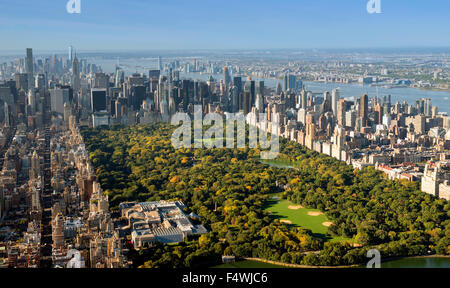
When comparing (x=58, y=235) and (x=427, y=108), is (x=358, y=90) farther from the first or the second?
(x=58, y=235)

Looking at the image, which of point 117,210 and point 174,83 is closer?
point 117,210

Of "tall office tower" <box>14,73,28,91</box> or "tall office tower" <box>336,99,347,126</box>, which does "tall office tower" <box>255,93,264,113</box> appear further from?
"tall office tower" <box>14,73,28,91</box>

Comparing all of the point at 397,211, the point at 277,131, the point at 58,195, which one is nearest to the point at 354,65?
the point at 277,131

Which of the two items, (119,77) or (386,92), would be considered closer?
(119,77)

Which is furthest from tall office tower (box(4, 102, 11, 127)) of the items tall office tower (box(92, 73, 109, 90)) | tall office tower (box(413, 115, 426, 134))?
tall office tower (box(413, 115, 426, 134))

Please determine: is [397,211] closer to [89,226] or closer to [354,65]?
[89,226]

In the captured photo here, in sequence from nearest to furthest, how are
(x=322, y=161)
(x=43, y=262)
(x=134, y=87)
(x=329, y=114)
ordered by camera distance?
1. (x=43, y=262)
2. (x=322, y=161)
3. (x=329, y=114)
4. (x=134, y=87)

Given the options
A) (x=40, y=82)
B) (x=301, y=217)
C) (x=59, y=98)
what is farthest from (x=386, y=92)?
(x=301, y=217)
